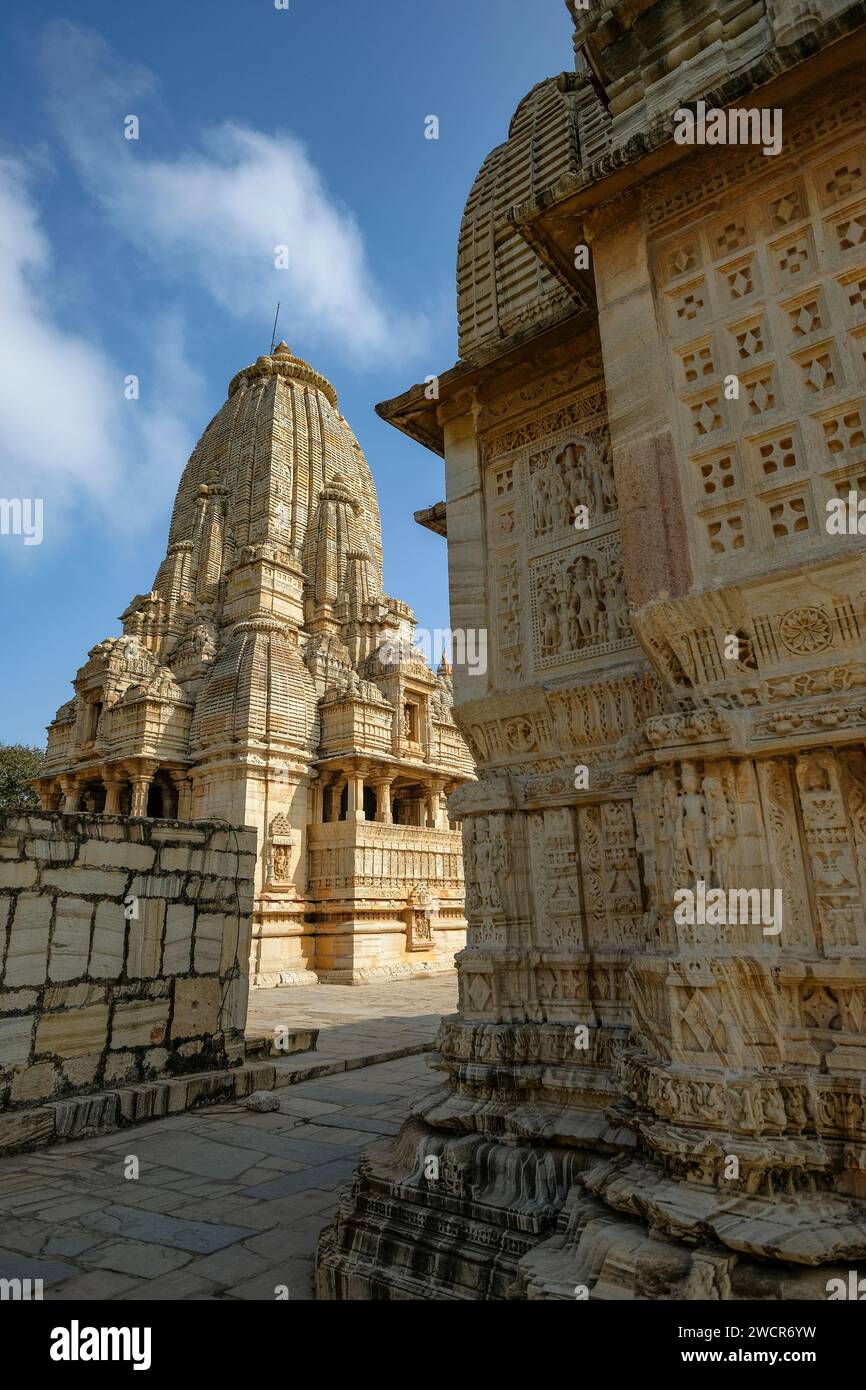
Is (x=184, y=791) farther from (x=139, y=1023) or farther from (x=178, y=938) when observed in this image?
(x=139, y=1023)

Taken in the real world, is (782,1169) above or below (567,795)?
below

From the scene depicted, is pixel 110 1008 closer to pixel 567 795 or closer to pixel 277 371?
pixel 567 795

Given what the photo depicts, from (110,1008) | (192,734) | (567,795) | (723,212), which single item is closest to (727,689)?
(567,795)

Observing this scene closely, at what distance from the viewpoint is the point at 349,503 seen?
31312mm

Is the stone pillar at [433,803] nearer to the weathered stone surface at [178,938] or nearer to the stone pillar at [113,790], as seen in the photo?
the stone pillar at [113,790]

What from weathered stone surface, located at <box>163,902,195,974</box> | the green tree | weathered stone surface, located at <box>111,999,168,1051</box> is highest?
the green tree

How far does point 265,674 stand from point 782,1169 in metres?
19.6

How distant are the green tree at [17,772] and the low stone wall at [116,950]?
31989 mm

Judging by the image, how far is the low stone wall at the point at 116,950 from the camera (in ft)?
20.1

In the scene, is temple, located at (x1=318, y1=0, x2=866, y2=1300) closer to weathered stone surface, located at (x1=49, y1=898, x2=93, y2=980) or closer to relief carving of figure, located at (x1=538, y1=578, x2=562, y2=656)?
relief carving of figure, located at (x1=538, y1=578, x2=562, y2=656)

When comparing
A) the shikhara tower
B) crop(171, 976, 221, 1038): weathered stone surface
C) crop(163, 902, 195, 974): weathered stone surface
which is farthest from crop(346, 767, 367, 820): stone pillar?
crop(163, 902, 195, 974): weathered stone surface

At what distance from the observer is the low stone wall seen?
20.1 ft

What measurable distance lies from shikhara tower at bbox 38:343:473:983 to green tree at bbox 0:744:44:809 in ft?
37.9

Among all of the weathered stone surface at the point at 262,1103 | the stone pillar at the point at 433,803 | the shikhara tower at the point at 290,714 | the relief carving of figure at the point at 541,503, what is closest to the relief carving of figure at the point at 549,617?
the relief carving of figure at the point at 541,503
